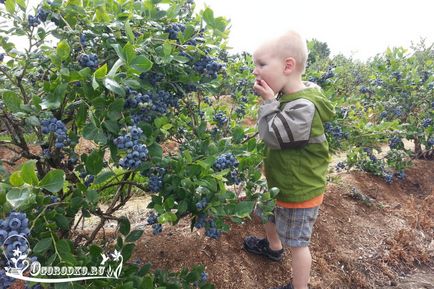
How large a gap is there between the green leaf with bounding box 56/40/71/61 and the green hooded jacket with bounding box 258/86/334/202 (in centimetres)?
91

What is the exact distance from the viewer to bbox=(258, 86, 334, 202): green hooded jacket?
67.0 inches

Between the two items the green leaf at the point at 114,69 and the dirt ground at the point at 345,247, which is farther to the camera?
the dirt ground at the point at 345,247

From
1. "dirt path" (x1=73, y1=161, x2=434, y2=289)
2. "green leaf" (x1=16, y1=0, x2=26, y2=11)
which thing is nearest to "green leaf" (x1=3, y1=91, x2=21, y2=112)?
"green leaf" (x1=16, y1=0, x2=26, y2=11)

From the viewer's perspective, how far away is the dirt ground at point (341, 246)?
221cm

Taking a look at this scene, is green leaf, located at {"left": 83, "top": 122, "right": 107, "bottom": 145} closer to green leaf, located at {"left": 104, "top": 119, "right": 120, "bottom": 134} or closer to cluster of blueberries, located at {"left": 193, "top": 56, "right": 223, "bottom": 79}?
green leaf, located at {"left": 104, "top": 119, "right": 120, "bottom": 134}

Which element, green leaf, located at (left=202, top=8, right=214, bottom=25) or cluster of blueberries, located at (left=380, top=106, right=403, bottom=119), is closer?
green leaf, located at (left=202, top=8, right=214, bottom=25)

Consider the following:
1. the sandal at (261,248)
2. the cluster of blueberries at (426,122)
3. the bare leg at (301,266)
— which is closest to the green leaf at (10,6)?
the bare leg at (301,266)

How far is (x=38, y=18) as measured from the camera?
1307 millimetres

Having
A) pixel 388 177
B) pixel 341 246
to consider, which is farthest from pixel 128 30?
pixel 388 177

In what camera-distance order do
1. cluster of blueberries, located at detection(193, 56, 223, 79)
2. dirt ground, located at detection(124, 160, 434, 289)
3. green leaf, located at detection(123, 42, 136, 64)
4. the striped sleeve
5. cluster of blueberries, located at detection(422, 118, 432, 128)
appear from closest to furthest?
green leaf, located at detection(123, 42, 136, 64), cluster of blueberries, located at detection(193, 56, 223, 79), the striped sleeve, dirt ground, located at detection(124, 160, 434, 289), cluster of blueberries, located at detection(422, 118, 432, 128)

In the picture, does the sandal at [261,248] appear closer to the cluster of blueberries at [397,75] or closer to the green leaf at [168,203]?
the green leaf at [168,203]

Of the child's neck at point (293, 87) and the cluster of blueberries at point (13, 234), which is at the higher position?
the child's neck at point (293, 87)

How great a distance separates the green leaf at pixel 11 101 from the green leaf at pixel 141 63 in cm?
38

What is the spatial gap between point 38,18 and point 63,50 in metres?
0.28
